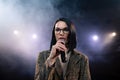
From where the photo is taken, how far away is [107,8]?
286 centimetres

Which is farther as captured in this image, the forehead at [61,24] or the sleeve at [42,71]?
the forehead at [61,24]

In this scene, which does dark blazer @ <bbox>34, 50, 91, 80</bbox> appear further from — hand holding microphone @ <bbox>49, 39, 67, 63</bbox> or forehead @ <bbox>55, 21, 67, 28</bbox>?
forehead @ <bbox>55, 21, 67, 28</bbox>

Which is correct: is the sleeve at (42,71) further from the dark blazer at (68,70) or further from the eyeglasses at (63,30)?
the eyeglasses at (63,30)

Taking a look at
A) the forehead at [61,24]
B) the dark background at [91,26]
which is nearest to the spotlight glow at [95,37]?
the dark background at [91,26]

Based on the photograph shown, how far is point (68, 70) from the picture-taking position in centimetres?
145

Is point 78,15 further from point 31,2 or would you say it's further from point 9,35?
point 9,35

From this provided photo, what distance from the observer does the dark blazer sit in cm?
131

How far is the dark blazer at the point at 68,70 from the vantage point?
1312 millimetres

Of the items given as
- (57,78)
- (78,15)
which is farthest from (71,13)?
(57,78)

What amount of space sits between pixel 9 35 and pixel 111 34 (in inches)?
55.0

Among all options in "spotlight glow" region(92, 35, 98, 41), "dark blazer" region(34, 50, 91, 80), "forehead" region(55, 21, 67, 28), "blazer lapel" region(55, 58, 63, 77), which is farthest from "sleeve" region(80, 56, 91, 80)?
"spotlight glow" region(92, 35, 98, 41)

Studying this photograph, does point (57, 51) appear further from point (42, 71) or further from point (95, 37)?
point (95, 37)

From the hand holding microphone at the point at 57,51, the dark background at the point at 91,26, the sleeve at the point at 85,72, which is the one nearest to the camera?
the hand holding microphone at the point at 57,51

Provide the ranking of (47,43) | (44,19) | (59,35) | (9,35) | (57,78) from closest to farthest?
1. (57,78)
2. (59,35)
3. (47,43)
4. (44,19)
5. (9,35)
